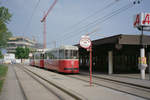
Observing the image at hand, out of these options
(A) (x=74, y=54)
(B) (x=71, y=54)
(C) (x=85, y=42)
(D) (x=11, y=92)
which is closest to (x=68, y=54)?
(B) (x=71, y=54)

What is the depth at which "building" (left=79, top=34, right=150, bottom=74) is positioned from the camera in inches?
722

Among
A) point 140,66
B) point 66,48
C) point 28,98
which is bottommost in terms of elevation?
point 28,98

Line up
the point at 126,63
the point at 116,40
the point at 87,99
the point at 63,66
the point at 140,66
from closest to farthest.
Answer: the point at 87,99
the point at 140,66
the point at 116,40
the point at 63,66
the point at 126,63

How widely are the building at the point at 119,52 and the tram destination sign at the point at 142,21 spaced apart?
1266 millimetres

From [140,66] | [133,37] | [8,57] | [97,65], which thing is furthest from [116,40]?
[8,57]

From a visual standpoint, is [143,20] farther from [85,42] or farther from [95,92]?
[95,92]

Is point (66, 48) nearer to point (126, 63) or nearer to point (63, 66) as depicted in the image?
point (63, 66)

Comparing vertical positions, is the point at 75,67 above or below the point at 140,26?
below

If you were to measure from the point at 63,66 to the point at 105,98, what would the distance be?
506 inches

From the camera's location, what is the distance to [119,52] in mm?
25906

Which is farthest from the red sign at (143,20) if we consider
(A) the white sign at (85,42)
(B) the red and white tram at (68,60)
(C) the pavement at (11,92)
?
(C) the pavement at (11,92)

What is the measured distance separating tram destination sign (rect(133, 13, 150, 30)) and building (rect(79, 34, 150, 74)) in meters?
1.27

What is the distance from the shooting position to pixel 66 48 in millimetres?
20875

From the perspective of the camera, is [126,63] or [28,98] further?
[126,63]
